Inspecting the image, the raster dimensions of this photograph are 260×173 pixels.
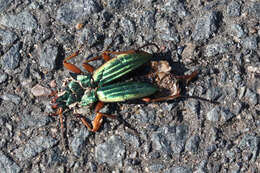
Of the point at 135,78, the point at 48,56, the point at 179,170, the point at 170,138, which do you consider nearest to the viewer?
the point at 179,170

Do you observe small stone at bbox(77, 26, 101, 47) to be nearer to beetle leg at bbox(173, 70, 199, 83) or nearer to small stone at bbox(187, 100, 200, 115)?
beetle leg at bbox(173, 70, 199, 83)

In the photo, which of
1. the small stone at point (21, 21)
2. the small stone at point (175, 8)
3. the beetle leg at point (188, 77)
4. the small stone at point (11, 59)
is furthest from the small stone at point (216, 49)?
the small stone at point (11, 59)

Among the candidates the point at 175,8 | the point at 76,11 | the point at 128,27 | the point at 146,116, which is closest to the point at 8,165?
the point at 146,116

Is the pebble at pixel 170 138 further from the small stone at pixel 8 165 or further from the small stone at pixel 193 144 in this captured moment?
the small stone at pixel 8 165

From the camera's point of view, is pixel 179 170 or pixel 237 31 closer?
pixel 179 170

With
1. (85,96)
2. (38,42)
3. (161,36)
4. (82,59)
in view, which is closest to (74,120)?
(85,96)

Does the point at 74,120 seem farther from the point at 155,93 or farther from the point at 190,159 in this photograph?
the point at 190,159

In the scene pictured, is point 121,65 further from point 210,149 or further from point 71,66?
point 210,149
